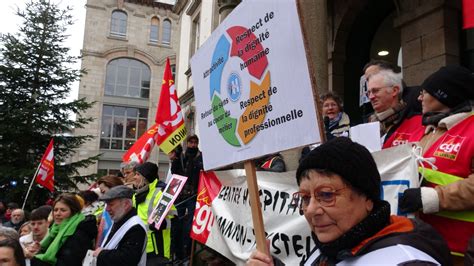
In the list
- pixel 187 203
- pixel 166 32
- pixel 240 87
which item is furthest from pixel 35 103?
pixel 166 32

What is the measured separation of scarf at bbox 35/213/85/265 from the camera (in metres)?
4.13

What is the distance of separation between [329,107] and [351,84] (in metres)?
5.41

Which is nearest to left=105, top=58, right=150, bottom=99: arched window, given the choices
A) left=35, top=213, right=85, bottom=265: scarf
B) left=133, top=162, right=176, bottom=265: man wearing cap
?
left=133, top=162, right=176, bottom=265: man wearing cap

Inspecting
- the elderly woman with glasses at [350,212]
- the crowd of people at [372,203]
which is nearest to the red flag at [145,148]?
the crowd of people at [372,203]

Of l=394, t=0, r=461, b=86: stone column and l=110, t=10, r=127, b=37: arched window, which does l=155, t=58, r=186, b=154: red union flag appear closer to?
l=394, t=0, r=461, b=86: stone column

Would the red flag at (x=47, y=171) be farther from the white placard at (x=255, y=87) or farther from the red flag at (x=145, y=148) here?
the white placard at (x=255, y=87)

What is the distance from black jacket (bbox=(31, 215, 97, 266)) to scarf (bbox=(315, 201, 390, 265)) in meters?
3.42

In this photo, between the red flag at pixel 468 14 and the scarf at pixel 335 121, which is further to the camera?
the scarf at pixel 335 121

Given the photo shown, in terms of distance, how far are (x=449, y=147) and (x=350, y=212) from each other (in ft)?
3.60

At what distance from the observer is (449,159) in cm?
221

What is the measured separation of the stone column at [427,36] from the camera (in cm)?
648

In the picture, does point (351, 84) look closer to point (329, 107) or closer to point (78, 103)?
point (329, 107)

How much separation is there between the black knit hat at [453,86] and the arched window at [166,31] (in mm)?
34386

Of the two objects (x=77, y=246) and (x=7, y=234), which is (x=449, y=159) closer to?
(x=7, y=234)
